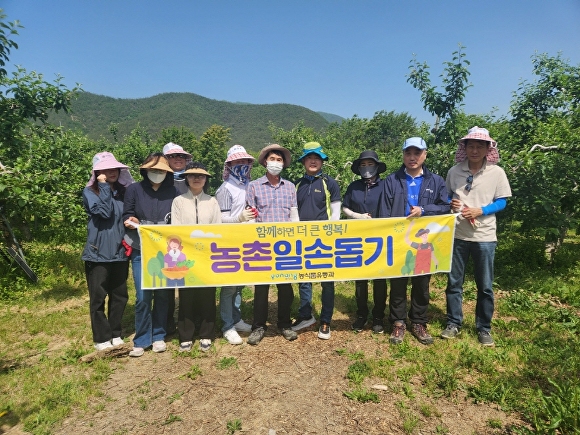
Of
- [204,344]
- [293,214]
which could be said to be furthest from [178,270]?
[293,214]

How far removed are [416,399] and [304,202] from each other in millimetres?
2386

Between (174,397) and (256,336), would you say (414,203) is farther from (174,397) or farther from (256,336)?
(174,397)

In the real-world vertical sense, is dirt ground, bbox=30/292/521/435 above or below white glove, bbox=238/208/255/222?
below

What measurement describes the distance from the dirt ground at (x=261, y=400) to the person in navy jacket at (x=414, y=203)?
27 cm

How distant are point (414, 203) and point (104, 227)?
3.65 metres

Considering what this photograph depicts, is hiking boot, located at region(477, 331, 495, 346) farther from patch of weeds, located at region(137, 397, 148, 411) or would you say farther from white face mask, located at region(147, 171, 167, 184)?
white face mask, located at region(147, 171, 167, 184)

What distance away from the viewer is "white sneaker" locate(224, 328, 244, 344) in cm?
425

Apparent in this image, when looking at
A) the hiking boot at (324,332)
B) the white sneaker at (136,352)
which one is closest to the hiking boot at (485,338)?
the hiking boot at (324,332)

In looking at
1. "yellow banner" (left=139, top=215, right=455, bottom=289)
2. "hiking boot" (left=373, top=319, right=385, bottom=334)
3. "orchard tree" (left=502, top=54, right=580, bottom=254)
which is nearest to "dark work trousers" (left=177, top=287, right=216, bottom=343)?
"yellow banner" (left=139, top=215, right=455, bottom=289)

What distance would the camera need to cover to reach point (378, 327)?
4445 mm

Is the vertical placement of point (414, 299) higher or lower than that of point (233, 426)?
higher

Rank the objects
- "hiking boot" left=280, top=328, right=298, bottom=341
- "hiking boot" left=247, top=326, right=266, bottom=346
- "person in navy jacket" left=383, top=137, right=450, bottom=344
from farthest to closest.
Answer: "hiking boot" left=280, top=328, right=298, bottom=341
"hiking boot" left=247, top=326, right=266, bottom=346
"person in navy jacket" left=383, top=137, right=450, bottom=344

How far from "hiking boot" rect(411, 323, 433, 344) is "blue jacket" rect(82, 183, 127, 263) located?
11.9ft

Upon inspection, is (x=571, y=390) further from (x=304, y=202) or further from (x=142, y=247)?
(x=142, y=247)
